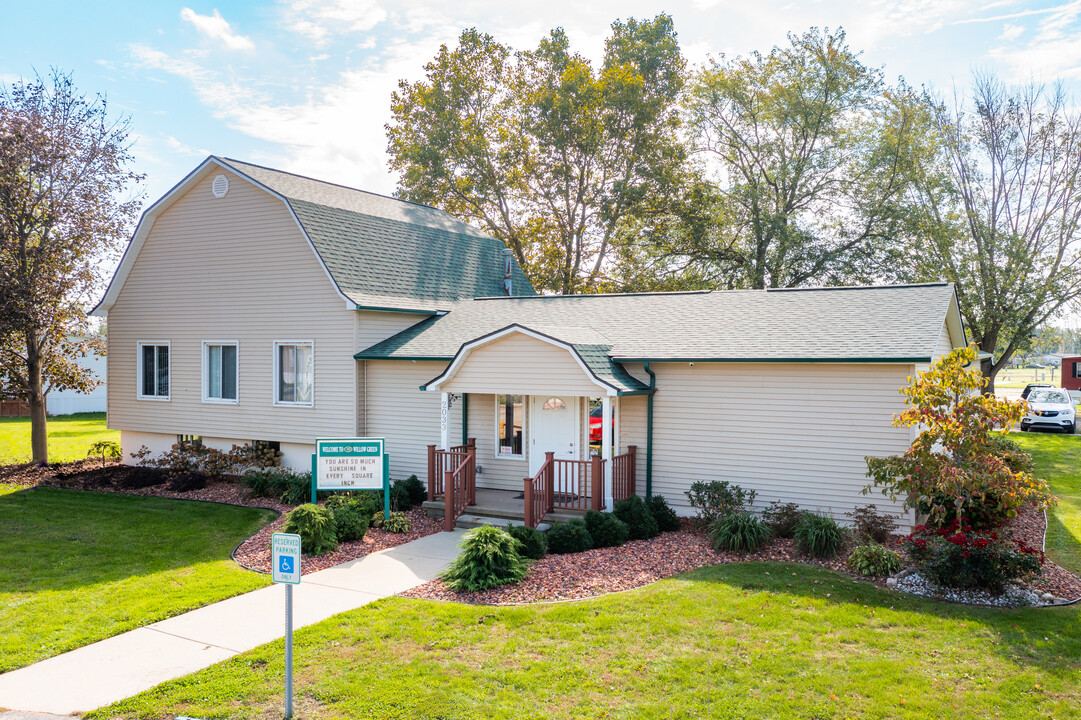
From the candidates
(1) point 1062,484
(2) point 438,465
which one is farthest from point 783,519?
(1) point 1062,484

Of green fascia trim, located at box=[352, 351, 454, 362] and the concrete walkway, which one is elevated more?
green fascia trim, located at box=[352, 351, 454, 362]

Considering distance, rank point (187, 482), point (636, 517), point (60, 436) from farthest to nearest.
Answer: point (60, 436) → point (187, 482) → point (636, 517)

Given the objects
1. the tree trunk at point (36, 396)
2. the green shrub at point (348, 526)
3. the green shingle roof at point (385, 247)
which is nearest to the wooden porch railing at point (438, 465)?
the green shrub at point (348, 526)

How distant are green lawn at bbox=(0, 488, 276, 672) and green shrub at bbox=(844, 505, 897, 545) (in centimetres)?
872

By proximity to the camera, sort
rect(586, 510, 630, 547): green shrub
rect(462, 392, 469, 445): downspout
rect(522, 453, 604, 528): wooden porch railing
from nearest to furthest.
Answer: rect(586, 510, 630, 547): green shrub, rect(522, 453, 604, 528): wooden porch railing, rect(462, 392, 469, 445): downspout

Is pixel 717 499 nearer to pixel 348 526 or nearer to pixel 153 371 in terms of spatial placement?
pixel 348 526

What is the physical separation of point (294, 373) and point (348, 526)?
600 centimetres

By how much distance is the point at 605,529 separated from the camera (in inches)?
440

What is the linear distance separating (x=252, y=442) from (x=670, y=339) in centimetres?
1006

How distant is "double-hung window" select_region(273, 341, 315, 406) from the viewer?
16.3m

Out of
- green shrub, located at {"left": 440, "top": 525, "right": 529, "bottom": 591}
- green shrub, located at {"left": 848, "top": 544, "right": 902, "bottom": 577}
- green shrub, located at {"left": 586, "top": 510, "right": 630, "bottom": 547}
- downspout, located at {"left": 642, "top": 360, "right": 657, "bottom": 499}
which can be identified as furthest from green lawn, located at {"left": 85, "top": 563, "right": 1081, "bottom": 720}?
downspout, located at {"left": 642, "top": 360, "right": 657, "bottom": 499}

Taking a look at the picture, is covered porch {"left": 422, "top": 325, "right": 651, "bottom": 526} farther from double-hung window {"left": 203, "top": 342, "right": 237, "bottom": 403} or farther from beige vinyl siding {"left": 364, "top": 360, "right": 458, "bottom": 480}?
double-hung window {"left": 203, "top": 342, "right": 237, "bottom": 403}

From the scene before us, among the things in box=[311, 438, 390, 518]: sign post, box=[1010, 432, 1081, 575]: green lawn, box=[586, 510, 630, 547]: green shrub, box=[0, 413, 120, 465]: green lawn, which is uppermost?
box=[311, 438, 390, 518]: sign post

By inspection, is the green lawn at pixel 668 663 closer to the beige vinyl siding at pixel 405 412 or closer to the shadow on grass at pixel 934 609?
the shadow on grass at pixel 934 609
